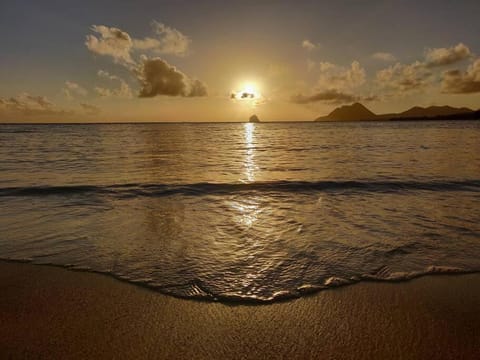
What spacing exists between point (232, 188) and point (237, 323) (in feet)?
28.9

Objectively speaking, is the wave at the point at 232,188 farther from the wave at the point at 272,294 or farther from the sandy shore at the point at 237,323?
the sandy shore at the point at 237,323

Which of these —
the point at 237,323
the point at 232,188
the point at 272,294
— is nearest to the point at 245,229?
the point at 272,294

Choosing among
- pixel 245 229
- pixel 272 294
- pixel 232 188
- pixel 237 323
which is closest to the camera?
pixel 237 323

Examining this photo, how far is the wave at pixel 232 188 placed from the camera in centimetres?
1116

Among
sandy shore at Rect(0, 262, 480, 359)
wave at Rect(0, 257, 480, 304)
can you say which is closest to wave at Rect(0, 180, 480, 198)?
wave at Rect(0, 257, 480, 304)

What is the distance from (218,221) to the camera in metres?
7.60

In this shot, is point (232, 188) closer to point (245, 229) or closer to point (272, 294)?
point (245, 229)

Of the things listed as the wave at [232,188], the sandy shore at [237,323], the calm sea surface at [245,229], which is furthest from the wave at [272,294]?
the wave at [232,188]

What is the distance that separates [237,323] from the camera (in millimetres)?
3410

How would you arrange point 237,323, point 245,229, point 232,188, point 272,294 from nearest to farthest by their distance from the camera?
point 237,323 < point 272,294 < point 245,229 < point 232,188

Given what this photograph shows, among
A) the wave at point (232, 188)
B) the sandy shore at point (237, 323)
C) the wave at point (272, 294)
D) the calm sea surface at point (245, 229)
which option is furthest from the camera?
the wave at point (232, 188)

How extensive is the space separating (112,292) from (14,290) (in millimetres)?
1382

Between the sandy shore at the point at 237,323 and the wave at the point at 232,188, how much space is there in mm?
7070

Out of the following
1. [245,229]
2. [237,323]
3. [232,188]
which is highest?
[237,323]
